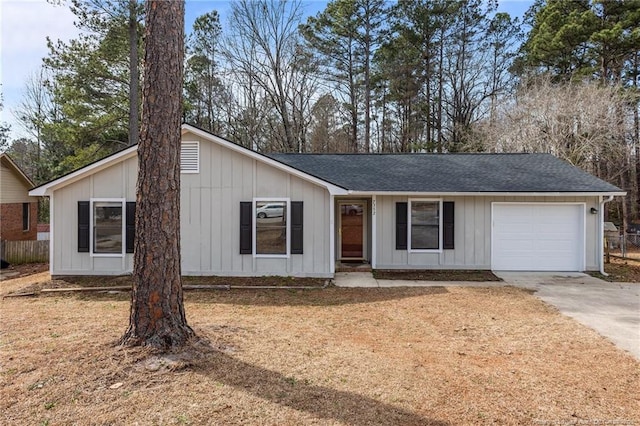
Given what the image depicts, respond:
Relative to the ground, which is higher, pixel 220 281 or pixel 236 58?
pixel 236 58

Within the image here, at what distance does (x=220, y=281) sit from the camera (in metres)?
9.01

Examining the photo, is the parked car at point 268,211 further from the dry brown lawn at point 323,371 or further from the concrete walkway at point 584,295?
the dry brown lawn at point 323,371

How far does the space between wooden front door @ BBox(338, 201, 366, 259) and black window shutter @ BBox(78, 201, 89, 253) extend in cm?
668

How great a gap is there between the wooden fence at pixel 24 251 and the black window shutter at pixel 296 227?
32.1 ft

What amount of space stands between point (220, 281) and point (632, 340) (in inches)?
297

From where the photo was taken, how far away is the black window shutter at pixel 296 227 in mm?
9312

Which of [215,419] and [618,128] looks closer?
[215,419]

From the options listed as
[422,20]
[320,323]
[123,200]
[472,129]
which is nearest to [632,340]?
[320,323]

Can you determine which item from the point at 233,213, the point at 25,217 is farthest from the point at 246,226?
the point at 25,217

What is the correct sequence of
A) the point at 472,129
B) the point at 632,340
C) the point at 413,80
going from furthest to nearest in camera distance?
the point at 413,80 → the point at 472,129 → the point at 632,340

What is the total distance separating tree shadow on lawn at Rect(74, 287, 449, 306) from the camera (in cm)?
730

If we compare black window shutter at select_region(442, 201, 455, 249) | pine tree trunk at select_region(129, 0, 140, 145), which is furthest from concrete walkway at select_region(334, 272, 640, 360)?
pine tree trunk at select_region(129, 0, 140, 145)

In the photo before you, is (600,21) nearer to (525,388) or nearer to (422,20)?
(422,20)

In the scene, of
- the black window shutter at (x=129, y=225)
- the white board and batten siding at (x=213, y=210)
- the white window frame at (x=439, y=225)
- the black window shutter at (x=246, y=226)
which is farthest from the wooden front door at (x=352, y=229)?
the black window shutter at (x=129, y=225)
